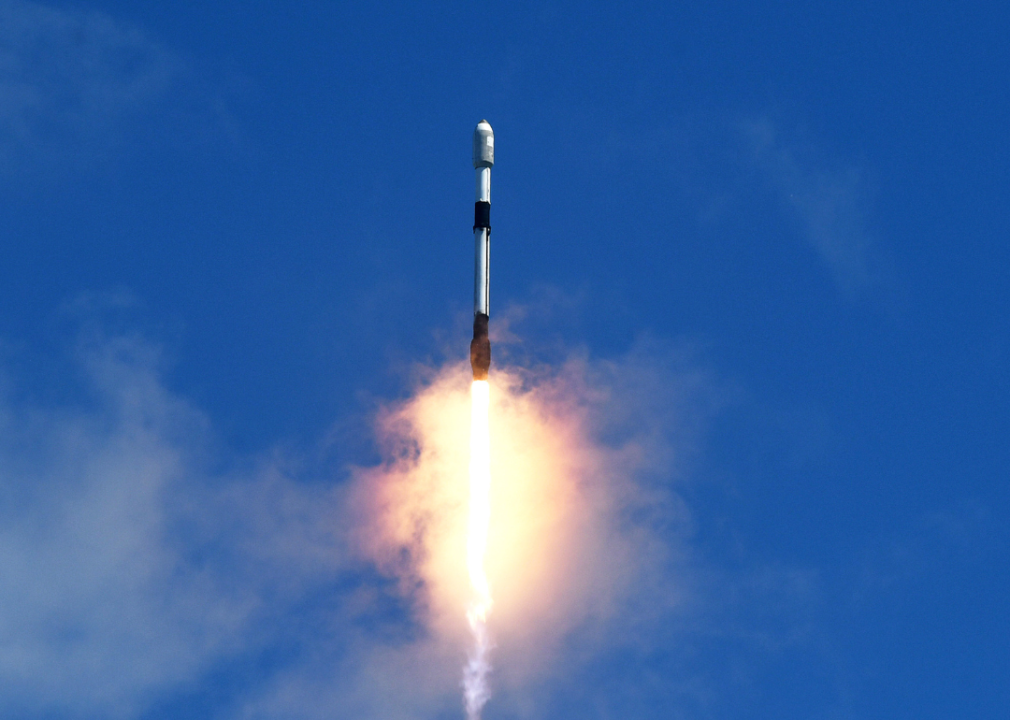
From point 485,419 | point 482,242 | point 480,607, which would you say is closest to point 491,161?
point 482,242

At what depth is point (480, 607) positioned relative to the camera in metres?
162

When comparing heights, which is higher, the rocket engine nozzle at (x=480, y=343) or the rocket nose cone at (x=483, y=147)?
the rocket nose cone at (x=483, y=147)

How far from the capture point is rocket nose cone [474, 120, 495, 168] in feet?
523

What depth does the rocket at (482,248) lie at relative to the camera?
156m

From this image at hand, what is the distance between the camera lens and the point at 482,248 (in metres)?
157

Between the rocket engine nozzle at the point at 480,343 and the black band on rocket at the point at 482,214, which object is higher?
the black band on rocket at the point at 482,214

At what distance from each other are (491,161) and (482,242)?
20.5ft

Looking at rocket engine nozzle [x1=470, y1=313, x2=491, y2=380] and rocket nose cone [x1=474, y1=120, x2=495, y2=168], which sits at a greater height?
rocket nose cone [x1=474, y1=120, x2=495, y2=168]

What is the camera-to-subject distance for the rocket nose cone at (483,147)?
160m

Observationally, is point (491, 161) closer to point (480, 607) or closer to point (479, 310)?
point (479, 310)

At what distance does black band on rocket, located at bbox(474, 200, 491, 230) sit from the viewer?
518 ft

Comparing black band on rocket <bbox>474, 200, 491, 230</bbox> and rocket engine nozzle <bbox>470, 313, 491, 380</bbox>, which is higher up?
black band on rocket <bbox>474, 200, 491, 230</bbox>

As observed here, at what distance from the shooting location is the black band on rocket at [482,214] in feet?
518

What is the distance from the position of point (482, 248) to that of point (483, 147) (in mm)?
7214
